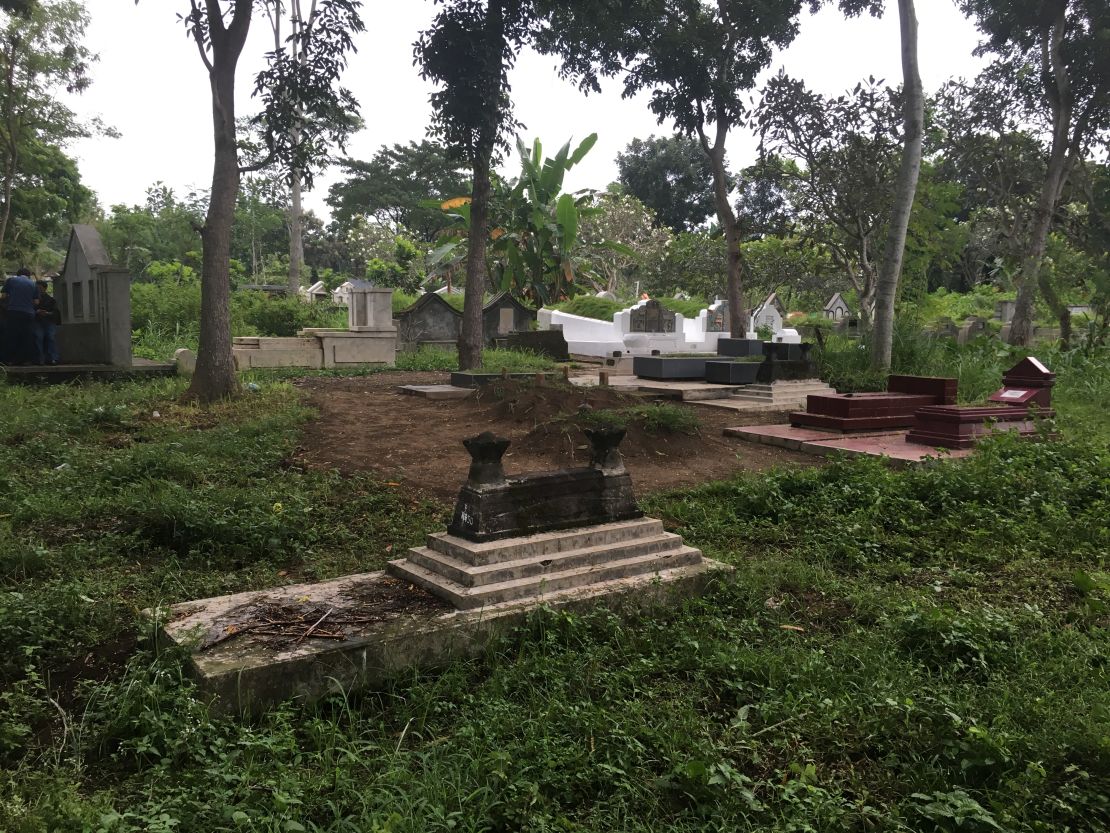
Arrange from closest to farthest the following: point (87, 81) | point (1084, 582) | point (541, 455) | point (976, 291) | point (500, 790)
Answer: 1. point (500, 790)
2. point (1084, 582)
3. point (541, 455)
4. point (87, 81)
5. point (976, 291)

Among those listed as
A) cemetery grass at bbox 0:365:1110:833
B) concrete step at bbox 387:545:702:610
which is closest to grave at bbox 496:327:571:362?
cemetery grass at bbox 0:365:1110:833

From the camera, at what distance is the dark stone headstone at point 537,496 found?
3750mm

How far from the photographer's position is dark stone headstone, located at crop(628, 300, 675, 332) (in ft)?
65.1

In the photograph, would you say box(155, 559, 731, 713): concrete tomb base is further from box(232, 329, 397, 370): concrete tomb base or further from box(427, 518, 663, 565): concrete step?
box(232, 329, 397, 370): concrete tomb base

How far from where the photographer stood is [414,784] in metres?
2.30

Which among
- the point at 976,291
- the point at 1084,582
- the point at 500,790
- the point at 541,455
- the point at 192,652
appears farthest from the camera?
the point at 976,291

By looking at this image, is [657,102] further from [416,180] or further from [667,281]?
[416,180]

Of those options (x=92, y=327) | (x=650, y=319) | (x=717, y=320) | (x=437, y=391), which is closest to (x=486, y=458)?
(x=437, y=391)

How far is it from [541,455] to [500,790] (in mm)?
5345

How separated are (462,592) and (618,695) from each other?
2.97ft

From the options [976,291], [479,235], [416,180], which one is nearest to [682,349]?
[479,235]

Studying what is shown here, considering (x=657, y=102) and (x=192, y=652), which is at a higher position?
(x=657, y=102)

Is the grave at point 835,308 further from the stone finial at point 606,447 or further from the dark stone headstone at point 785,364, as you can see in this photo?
the stone finial at point 606,447

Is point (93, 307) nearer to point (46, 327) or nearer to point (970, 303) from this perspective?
point (46, 327)
